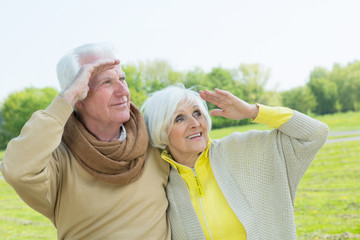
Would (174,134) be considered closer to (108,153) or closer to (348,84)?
(108,153)

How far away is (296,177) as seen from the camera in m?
1.91

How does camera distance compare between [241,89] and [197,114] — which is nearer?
[197,114]

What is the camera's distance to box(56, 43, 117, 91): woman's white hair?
1.88 metres

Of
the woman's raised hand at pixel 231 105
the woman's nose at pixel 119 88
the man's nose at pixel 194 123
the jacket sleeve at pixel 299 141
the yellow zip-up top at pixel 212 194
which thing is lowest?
the yellow zip-up top at pixel 212 194

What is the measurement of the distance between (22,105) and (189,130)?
18947 millimetres

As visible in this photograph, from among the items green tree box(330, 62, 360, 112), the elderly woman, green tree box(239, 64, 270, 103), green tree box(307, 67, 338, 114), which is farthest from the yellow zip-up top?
green tree box(330, 62, 360, 112)

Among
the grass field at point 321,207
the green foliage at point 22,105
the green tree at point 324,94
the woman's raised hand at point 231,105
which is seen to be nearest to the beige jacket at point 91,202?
the woman's raised hand at point 231,105

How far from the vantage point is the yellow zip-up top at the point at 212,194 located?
188cm

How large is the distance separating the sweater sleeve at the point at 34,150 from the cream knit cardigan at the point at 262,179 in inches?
26.5

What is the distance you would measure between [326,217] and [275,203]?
3143mm

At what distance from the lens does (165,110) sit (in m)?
1.97

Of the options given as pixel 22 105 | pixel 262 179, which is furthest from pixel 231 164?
pixel 22 105

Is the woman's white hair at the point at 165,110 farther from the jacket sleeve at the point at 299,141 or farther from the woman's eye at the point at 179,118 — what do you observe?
the jacket sleeve at the point at 299,141

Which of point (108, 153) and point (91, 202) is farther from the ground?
point (108, 153)
